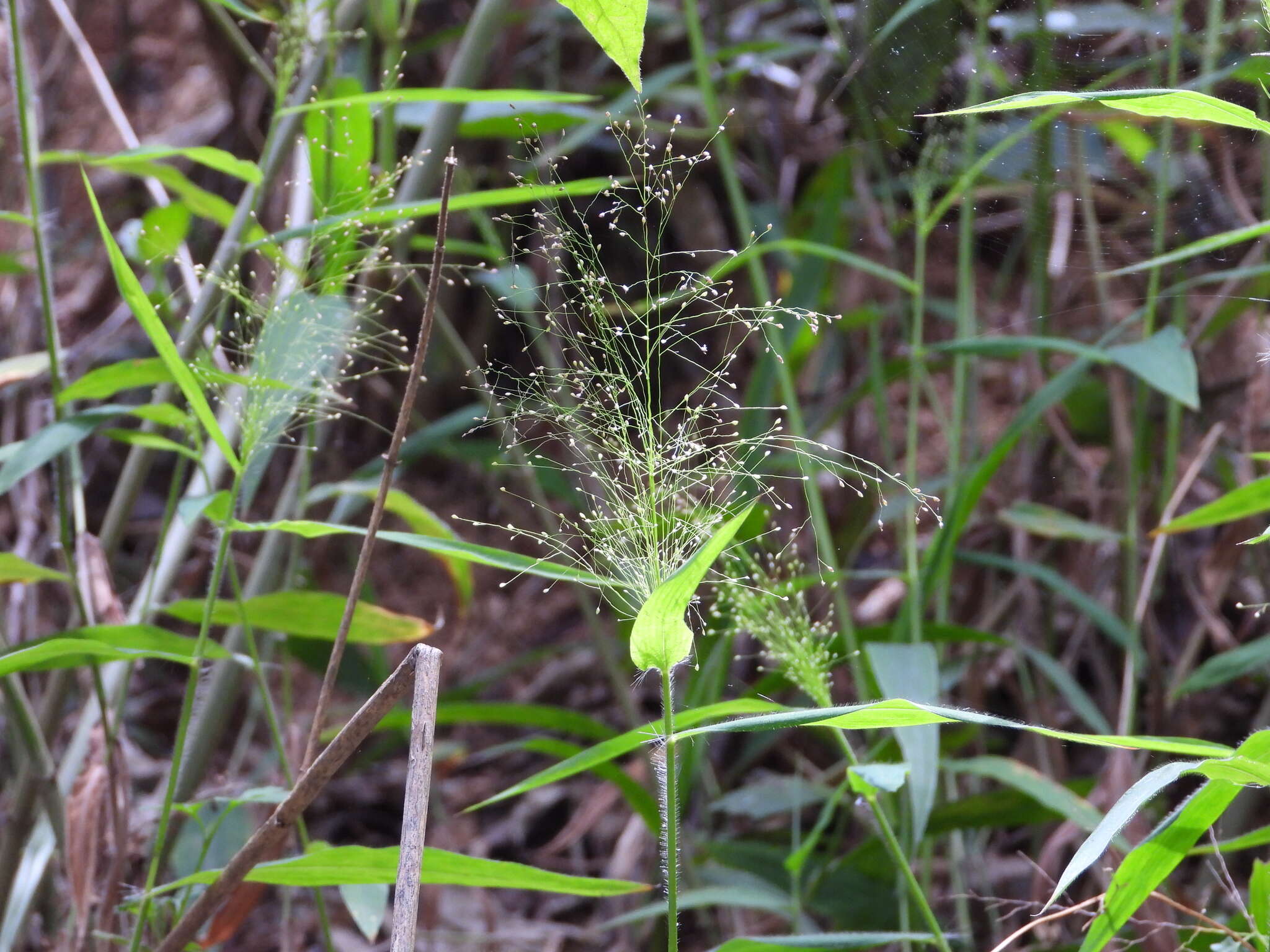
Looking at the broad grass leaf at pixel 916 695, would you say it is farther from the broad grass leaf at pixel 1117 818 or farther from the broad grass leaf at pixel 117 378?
the broad grass leaf at pixel 117 378

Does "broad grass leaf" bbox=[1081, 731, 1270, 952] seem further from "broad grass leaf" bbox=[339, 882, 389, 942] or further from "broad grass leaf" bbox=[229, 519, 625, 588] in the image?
"broad grass leaf" bbox=[339, 882, 389, 942]

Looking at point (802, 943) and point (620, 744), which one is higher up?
point (620, 744)

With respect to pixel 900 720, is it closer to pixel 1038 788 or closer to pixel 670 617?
pixel 670 617

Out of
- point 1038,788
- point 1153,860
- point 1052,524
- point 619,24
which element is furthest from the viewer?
point 1052,524

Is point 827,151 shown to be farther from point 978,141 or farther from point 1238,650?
point 1238,650

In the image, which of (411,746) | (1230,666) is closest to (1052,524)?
(1230,666)

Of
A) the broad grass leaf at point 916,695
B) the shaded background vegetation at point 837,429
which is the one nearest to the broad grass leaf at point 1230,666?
the shaded background vegetation at point 837,429
